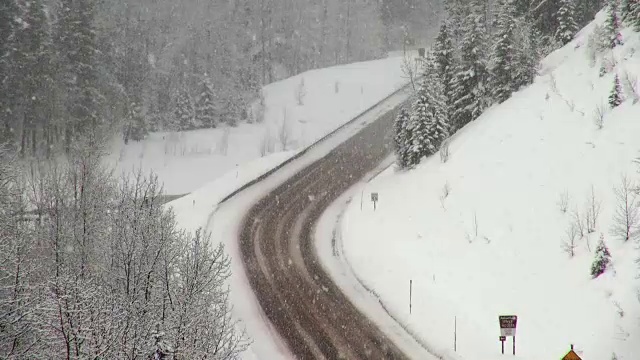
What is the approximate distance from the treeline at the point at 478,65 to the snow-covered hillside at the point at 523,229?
1344 millimetres

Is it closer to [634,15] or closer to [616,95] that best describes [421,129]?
[616,95]

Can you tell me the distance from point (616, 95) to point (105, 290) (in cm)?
2246

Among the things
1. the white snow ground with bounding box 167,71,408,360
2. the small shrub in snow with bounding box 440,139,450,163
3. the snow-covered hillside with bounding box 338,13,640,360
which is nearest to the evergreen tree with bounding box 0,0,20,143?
the white snow ground with bounding box 167,71,408,360

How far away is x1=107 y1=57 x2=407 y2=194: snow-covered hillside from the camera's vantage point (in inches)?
1930

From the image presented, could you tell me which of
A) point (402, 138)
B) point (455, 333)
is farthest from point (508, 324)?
point (402, 138)

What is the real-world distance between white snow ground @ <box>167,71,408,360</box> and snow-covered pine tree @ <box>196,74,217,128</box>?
15731mm

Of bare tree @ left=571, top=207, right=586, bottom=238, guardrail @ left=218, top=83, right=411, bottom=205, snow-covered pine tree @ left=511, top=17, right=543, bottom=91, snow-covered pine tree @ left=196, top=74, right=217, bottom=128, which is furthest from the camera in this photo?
snow-covered pine tree @ left=196, top=74, right=217, bottom=128

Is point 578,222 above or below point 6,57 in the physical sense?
below

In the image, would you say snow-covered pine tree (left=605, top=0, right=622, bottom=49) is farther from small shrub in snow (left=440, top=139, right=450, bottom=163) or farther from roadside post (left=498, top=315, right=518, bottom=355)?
roadside post (left=498, top=315, right=518, bottom=355)

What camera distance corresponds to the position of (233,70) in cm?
7188

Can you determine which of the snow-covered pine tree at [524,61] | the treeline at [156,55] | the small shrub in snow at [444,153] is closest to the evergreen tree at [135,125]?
the treeline at [156,55]

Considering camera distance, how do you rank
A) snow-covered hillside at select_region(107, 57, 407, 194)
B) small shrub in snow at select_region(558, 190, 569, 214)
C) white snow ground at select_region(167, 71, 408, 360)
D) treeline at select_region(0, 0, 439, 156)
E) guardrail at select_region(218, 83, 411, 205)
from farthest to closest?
1. snow-covered hillside at select_region(107, 57, 407, 194)
2. treeline at select_region(0, 0, 439, 156)
3. guardrail at select_region(218, 83, 411, 205)
4. small shrub in snow at select_region(558, 190, 569, 214)
5. white snow ground at select_region(167, 71, 408, 360)

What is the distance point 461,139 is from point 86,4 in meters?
37.6

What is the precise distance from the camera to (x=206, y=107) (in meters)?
58.2
